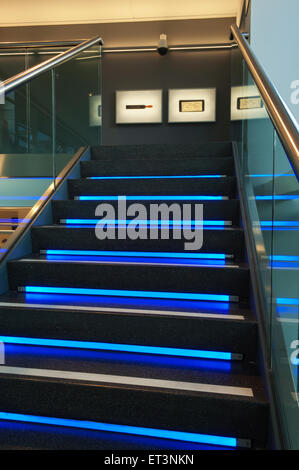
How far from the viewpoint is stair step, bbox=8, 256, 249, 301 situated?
6.15 ft

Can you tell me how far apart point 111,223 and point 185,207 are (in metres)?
0.52

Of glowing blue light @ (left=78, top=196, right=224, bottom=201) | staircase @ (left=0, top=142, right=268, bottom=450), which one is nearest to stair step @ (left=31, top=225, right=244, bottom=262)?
staircase @ (left=0, top=142, right=268, bottom=450)

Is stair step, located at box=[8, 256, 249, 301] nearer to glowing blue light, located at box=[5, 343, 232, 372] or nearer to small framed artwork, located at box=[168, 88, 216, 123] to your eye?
glowing blue light, located at box=[5, 343, 232, 372]

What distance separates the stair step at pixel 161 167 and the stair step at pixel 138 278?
1221 millimetres

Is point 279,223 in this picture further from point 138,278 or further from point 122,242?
point 122,242

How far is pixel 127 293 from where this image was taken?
1.97 metres

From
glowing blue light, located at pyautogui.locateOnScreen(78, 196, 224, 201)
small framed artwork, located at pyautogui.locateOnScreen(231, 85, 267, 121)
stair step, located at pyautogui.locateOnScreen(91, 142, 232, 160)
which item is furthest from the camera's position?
stair step, located at pyautogui.locateOnScreen(91, 142, 232, 160)

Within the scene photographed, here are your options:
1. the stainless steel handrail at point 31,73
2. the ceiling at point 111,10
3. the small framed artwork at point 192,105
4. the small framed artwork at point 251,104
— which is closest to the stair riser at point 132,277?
the small framed artwork at point 251,104

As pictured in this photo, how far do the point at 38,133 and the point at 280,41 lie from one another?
2.70 metres

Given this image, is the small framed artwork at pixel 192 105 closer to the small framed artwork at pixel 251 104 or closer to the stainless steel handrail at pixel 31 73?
the small framed artwork at pixel 251 104

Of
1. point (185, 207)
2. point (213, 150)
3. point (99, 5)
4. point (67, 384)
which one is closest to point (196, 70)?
point (99, 5)

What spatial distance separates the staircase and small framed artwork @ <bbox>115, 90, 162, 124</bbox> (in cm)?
350

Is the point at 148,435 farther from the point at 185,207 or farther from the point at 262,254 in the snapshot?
the point at 185,207

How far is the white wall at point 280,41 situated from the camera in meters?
3.65
